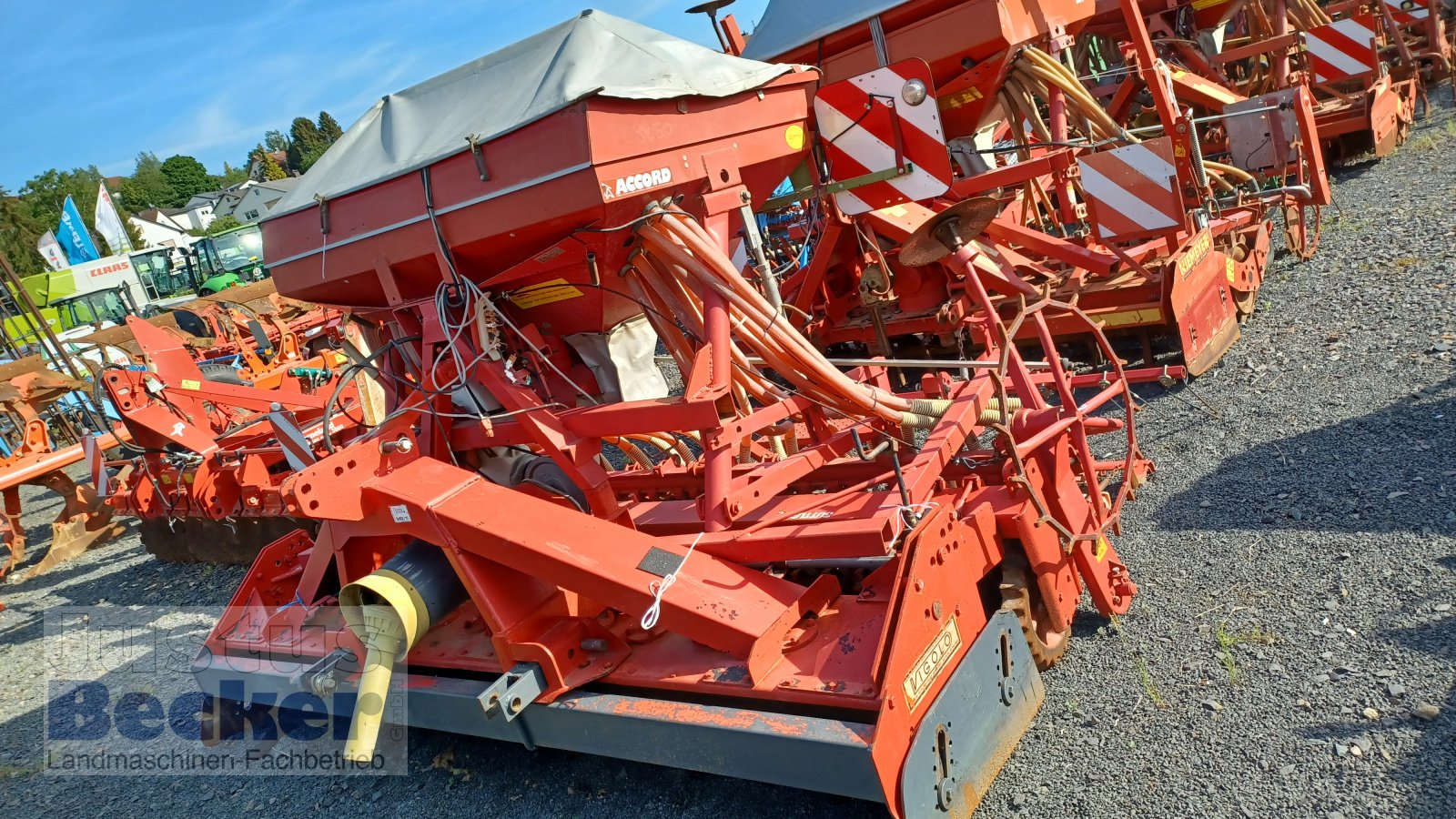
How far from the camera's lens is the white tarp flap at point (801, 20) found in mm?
5723

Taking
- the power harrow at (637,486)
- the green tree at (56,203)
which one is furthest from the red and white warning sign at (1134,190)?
the green tree at (56,203)

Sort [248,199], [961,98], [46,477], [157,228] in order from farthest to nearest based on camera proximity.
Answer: [248,199]
[157,228]
[46,477]
[961,98]

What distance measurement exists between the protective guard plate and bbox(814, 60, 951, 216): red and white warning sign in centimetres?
306

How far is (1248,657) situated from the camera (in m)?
3.00

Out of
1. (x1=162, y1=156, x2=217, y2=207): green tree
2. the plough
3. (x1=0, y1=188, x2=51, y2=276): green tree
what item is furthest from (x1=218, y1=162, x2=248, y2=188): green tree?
the plough

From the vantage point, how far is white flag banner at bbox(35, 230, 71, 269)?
120 ft

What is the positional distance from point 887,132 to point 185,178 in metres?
97.7

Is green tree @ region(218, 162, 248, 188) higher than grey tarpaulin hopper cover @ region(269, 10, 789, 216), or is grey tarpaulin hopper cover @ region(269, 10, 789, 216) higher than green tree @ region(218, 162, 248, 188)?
green tree @ region(218, 162, 248, 188)

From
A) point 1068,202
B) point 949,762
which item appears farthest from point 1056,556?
point 1068,202

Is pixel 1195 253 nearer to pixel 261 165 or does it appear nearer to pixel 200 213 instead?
pixel 200 213

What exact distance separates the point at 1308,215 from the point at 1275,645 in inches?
242

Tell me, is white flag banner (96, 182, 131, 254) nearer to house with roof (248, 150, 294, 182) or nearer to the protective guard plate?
house with roof (248, 150, 294, 182)


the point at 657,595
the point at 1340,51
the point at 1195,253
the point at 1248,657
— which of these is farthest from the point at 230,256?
the point at 1248,657

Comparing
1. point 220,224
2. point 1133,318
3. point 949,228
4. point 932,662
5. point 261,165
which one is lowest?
point 932,662
